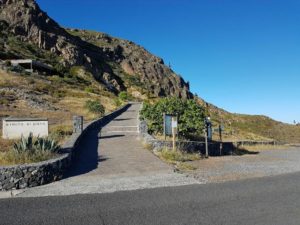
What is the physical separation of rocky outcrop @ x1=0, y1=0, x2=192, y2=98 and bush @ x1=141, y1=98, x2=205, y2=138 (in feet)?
247

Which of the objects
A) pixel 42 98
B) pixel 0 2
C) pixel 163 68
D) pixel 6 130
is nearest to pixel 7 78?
pixel 42 98

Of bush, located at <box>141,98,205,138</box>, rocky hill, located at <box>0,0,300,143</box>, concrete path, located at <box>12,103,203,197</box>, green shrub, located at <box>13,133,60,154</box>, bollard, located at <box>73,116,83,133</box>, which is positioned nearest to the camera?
concrete path, located at <box>12,103,203,197</box>

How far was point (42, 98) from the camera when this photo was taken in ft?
161

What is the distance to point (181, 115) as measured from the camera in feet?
77.3

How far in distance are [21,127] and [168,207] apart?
14.7m

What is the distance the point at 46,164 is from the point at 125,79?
11457 centimetres

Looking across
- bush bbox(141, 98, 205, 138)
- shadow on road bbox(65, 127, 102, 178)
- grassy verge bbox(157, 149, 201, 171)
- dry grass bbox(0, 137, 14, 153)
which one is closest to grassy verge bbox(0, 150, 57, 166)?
shadow on road bbox(65, 127, 102, 178)

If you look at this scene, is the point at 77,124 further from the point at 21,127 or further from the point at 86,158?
the point at 86,158

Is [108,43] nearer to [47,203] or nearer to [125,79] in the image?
[125,79]

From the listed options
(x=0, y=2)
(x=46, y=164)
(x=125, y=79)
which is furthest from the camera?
(x=125, y=79)

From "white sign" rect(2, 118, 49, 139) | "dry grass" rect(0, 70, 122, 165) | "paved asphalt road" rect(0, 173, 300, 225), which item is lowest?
"paved asphalt road" rect(0, 173, 300, 225)

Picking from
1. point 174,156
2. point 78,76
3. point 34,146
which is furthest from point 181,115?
point 78,76

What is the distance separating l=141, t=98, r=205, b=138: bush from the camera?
75.5ft

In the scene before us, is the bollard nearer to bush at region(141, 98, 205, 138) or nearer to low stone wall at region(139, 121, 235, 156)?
low stone wall at region(139, 121, 235, 156)
